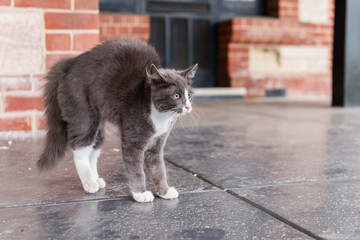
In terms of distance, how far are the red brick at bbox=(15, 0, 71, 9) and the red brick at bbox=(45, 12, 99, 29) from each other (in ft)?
0.14

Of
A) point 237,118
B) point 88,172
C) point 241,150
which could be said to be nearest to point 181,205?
point 88,172

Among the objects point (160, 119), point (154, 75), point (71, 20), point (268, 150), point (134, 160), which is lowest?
point (268, 150)

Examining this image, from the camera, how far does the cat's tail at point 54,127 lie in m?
1.54

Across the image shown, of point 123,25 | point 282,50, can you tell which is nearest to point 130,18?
point 123,25

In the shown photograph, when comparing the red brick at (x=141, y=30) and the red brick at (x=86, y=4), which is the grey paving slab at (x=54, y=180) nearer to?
the red brick at (x=86, y=4)

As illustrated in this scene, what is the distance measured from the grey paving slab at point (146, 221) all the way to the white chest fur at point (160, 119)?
221 millimetres

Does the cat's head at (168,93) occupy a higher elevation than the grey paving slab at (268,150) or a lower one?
higher

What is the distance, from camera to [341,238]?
999 mm

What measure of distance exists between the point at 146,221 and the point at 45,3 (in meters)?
1.69

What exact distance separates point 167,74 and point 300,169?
0.70 meters

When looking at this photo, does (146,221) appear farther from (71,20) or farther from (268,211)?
(71,20)

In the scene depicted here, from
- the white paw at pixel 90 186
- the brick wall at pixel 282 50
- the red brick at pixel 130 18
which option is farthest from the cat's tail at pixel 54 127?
the brick wall at pixel 282 50

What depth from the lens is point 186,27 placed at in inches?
223

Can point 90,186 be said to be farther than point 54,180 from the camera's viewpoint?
No
